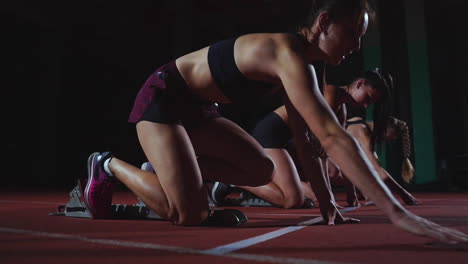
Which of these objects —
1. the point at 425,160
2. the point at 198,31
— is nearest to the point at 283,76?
the point at 425,160

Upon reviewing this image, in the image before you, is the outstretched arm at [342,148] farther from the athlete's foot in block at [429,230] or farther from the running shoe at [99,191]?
the running shoe at [99,191]

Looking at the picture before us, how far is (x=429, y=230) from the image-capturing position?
117cm

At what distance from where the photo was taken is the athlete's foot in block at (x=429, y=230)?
1160 millimetres

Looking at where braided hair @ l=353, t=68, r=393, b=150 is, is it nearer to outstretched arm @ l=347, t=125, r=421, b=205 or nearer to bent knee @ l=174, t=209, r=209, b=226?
outstretched arm @ l=347, t=125, r=421, b=205

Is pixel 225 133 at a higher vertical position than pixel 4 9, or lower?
lower

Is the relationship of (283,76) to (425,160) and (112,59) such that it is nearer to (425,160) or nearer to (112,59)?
(425,160)

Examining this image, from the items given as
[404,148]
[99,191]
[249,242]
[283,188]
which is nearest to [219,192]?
[283,188]

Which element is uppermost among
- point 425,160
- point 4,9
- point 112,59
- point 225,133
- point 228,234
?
point 4,9

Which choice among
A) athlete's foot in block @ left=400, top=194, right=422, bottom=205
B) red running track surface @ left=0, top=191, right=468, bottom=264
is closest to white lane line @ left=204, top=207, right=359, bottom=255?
red running track surface @ left=0, top=191, right=468, bottom=264

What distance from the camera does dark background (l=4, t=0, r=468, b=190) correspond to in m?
8.19

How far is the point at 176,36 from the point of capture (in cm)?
800

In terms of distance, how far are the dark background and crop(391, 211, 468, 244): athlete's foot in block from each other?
6.95 m

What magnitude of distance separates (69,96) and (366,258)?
837cm

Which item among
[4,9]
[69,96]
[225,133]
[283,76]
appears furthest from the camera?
[69,96]
